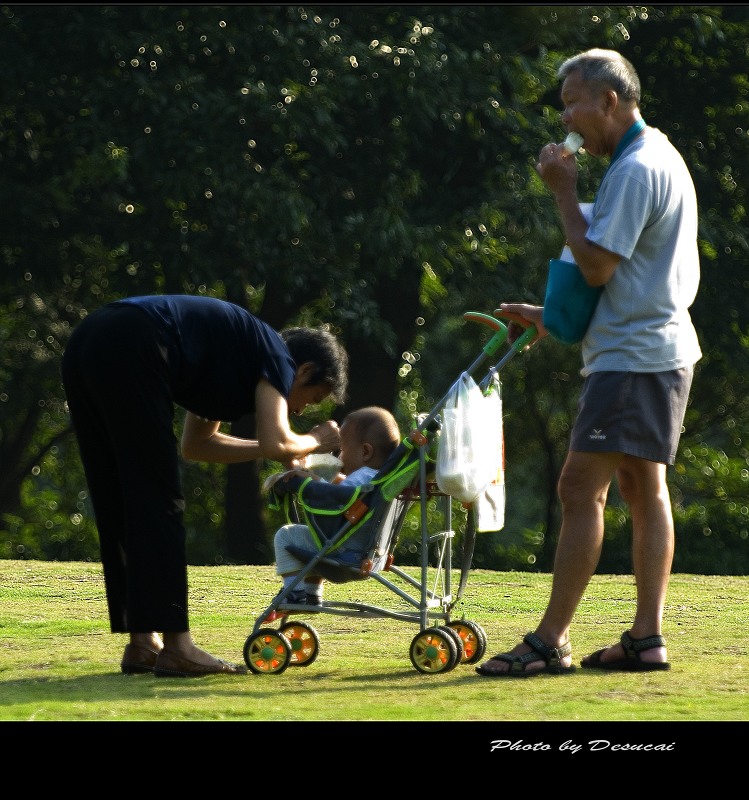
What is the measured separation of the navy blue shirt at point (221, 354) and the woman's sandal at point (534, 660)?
1.24 metres

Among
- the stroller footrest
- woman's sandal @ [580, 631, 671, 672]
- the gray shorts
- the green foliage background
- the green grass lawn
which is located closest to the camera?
the green grass lawn

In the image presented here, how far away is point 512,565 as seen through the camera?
15.0m

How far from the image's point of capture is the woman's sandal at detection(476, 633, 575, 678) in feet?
16.9

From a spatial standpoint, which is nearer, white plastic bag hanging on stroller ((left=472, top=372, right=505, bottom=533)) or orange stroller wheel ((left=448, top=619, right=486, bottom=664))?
white plastic bag hanging on stroller ((left=472, top=372, right=505, bottom=533))

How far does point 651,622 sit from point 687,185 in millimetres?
1614

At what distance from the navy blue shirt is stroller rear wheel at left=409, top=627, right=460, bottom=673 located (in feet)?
3.44

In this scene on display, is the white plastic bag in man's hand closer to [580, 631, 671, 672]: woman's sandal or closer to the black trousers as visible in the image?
[580, 631, 671, 672]: woman's sandal

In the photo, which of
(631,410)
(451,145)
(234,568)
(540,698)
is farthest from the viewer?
(451,145)

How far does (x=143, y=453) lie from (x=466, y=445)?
1188 mm

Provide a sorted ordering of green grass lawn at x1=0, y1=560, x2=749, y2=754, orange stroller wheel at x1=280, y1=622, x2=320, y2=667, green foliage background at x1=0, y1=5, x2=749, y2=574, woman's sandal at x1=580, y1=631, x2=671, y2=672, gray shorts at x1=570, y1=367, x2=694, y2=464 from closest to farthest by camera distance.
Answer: green grass lawn at x1=0, y1=560, x2=749, y2=754 < gray shorts at x1=570, y1=367, x2=694, y2=464 < woman's sandal at x1=580, y1=631, x2=671, y2=672 < orange stroller wheel at x1=280, y1=622, x2=320, y2=667 < green foliage background at x1=0, y1=5, x2=749, y2=574

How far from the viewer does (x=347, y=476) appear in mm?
5855

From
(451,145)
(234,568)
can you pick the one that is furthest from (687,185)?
(451,145)

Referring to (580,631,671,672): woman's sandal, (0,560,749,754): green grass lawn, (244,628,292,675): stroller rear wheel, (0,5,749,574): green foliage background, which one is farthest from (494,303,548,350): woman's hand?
(0,5,749,574): green foliage background
